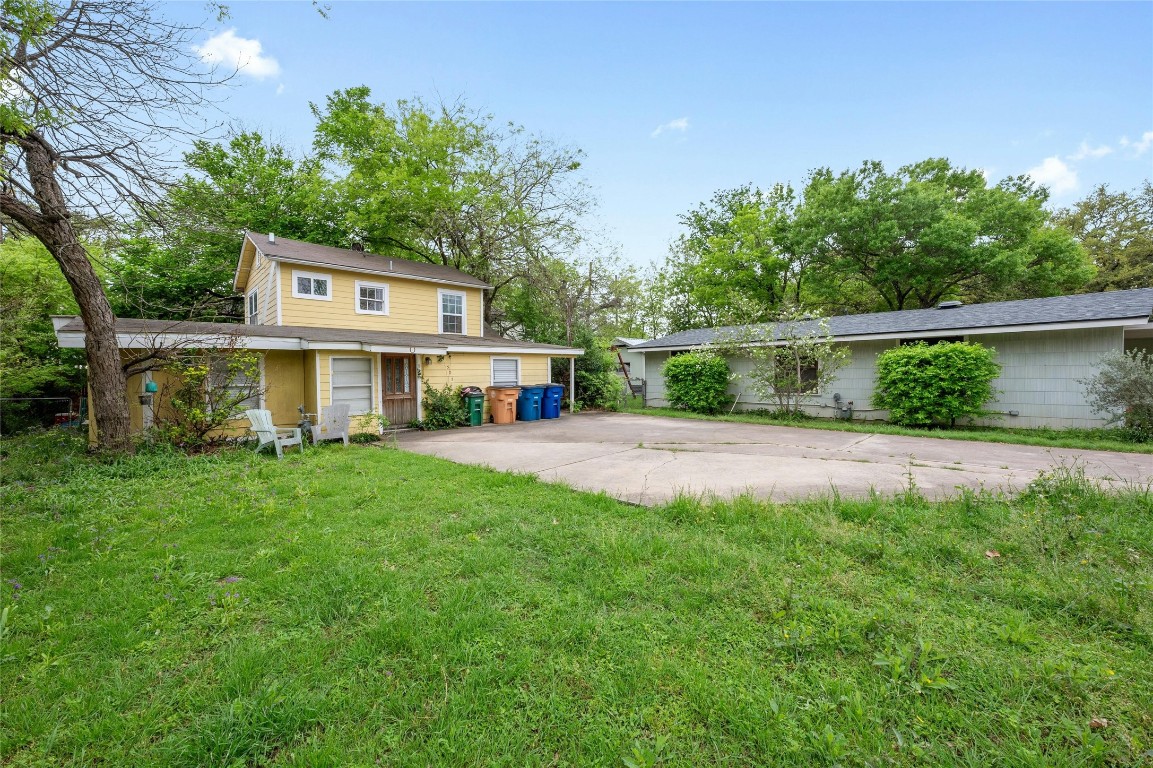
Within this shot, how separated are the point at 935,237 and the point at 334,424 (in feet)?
73.4

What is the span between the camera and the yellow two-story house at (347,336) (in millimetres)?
9039

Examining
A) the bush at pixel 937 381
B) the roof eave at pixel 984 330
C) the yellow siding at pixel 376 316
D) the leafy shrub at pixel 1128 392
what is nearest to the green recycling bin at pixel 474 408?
the yellow siding at pixel 376 316

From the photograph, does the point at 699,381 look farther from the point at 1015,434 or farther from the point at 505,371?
the point at 1015,434

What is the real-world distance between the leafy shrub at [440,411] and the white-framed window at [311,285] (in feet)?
13.5

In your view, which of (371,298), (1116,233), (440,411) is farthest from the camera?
(1116,233)

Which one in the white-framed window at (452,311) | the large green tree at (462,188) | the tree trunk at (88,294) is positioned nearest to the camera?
the tree trunk at (88,294)

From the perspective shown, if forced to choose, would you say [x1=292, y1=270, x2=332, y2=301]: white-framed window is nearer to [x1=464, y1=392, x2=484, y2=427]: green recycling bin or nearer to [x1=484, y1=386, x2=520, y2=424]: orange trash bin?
[x1=464, y1=392, x2=484, y2=427]: green recycling bin

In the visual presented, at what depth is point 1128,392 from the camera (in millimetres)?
8648

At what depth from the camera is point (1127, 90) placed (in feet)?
33.4

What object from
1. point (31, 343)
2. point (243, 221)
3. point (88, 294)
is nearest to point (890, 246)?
point (88, 294)

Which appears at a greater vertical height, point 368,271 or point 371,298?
point 368,271

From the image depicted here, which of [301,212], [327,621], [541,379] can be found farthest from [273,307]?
[327,621]

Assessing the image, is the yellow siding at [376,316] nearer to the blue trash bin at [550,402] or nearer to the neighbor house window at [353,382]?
the neighbor house window at [353,382]

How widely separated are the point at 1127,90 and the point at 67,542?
65.2ft
